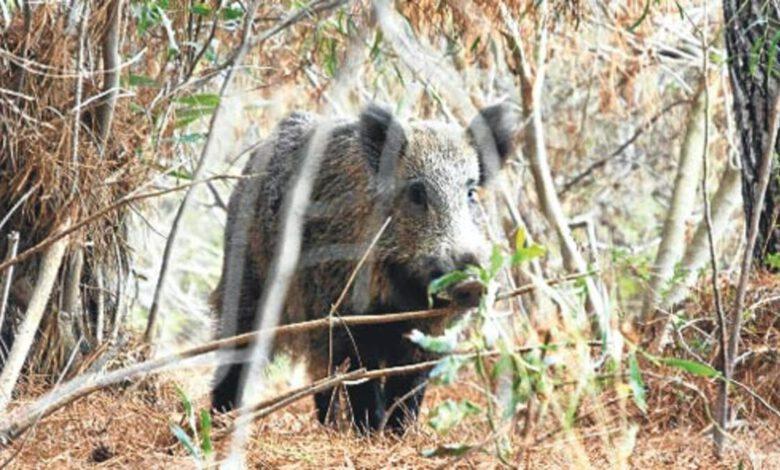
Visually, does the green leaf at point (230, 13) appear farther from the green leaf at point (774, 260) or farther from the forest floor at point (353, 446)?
the green leaf at point (774, 260)

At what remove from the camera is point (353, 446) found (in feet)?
16.4

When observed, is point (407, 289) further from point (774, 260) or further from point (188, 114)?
point (774, 260)

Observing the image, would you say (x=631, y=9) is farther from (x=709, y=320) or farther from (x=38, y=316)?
(x=38, y=316)

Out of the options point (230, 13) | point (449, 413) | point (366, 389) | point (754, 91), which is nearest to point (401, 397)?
point (366, 389)

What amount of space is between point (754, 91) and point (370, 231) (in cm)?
Answer: 183

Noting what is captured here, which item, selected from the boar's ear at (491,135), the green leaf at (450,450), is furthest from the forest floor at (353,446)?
the boar's ear at (491,135)

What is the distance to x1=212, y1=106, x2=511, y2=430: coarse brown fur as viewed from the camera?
19.5 feet

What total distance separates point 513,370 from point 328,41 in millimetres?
4244

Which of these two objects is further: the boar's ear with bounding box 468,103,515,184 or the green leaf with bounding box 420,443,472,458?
the boar's ear with bounding box 468,103,515,184

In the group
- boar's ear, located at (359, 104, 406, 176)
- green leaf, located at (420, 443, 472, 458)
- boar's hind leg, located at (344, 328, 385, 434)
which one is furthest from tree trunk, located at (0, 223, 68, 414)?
green leaf, located at (420, 443, 472, 458)

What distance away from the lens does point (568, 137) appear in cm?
1170

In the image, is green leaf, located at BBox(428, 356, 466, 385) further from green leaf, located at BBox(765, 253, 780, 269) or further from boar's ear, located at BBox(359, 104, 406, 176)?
boar's ear, located at BBox(359, 104, 406, 176)

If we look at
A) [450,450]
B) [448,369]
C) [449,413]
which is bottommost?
[450,450]

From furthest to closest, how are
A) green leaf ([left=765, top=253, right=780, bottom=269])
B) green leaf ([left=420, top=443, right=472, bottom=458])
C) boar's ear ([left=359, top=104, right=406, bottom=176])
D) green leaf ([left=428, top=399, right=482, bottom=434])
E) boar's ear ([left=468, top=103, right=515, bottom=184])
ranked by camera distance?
boar's ear ([left=468, top=103, right=515, bottom=184]) → boar's ear ([left=359, top=104, right=406, bottom=176]) → green leaf ([left=765, top=253, right=780, bottom=269]) → green leaf ([left=420, top=443, right=472, bottom=458]) → green leaf ([left=428, top=399, right=482, bottom=434])
